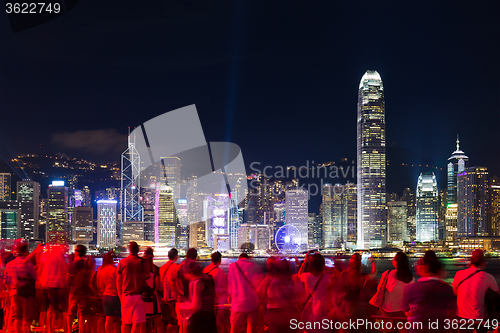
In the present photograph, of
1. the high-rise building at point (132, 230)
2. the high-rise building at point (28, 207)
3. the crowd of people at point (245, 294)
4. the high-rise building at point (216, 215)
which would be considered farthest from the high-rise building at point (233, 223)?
the crowd of people at point (245, 294)

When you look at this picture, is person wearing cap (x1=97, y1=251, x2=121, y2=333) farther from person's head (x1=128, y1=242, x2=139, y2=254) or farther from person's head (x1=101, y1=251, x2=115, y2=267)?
person's head (x1=128, y1=242, x2=139, y2=254)

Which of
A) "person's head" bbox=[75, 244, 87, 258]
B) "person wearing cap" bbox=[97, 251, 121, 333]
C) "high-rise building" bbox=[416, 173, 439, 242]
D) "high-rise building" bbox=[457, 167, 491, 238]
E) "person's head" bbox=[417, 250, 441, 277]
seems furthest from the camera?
"high-rise building" bbox=[416, 173, 439, 242]

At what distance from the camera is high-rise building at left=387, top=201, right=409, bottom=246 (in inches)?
5856

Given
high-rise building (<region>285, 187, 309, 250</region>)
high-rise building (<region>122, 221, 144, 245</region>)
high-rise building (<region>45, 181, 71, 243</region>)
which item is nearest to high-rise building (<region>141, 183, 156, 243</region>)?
high-rise building (<region>122, 221, 144, 245</region>)

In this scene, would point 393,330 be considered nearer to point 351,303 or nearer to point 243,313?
point 351,303

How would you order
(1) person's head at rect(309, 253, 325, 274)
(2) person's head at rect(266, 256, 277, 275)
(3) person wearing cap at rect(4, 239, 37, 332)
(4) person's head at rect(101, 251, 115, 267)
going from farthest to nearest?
(3) person wearing cap at rect(4, 239, 37, 332)
(4) person's head at rect(101, 251, 115, 267)
(2) person's head at rect(266, 256, 277, 275)
(1) person's head at rect(309, 253, 325, 274)

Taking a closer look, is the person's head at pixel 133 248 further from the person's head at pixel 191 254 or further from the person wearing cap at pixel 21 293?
the person wearing cap at pixel 21 293

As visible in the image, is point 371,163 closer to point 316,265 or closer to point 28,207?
point 28,207

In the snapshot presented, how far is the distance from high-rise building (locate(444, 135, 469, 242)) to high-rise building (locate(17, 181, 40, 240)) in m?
107

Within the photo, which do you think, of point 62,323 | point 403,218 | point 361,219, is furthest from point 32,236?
point 62,323

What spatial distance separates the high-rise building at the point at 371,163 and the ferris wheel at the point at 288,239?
17168 millimetres

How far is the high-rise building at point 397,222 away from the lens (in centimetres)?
14875

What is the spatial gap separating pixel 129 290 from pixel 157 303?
0.44m

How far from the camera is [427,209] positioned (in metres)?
154
